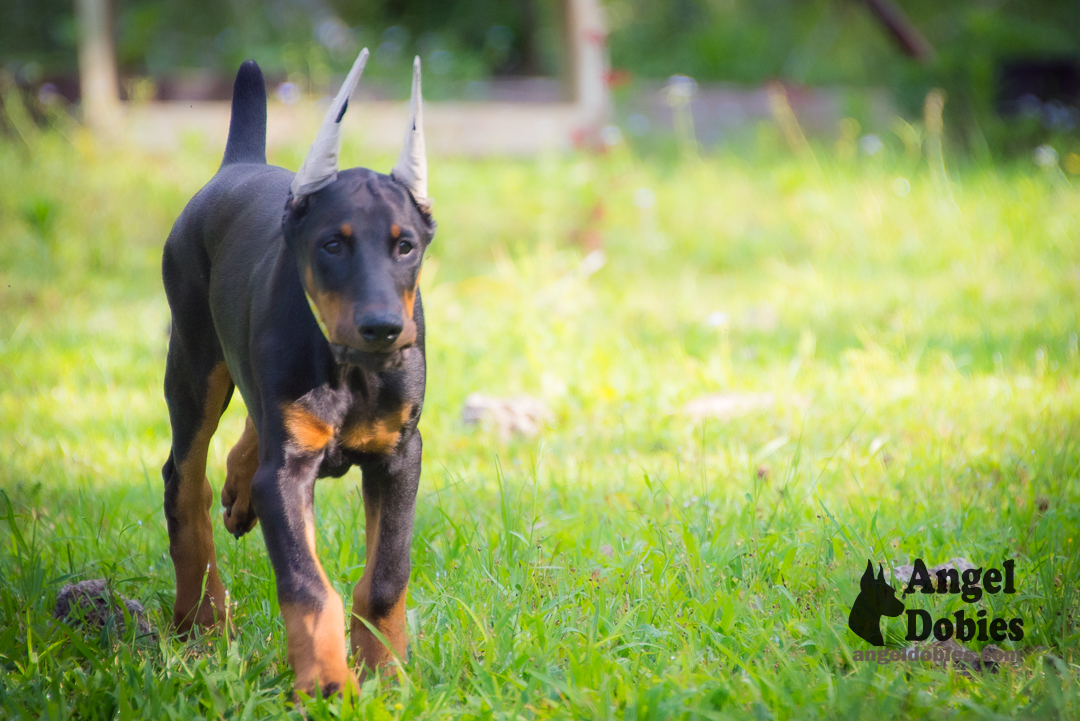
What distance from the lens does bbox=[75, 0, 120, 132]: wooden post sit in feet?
23.9

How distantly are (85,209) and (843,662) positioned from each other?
20.7 ft

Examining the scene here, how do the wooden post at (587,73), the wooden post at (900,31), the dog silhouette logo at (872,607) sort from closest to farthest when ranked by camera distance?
the dog silhouette logo at (872,607)
the wooden post at (587,73)
the wooden post at (900,31)

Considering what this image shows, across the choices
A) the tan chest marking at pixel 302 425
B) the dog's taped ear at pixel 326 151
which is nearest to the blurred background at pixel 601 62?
the dog's taped ear at pixel 326 151

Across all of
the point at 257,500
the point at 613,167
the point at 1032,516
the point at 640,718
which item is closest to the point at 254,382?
the point at 257,500

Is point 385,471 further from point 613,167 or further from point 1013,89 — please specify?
point 1013,89

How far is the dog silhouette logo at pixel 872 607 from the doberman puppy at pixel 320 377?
3.79 ft

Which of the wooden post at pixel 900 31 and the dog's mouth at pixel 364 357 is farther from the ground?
the wooden post at pixel 900 31

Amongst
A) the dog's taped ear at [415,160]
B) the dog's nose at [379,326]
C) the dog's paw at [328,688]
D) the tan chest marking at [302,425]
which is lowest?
the dog's paw at [328,688]

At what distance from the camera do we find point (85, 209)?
22.2 feet

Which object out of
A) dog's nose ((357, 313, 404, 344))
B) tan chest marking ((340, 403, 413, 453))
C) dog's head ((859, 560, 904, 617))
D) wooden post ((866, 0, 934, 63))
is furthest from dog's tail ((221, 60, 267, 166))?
wooden post ((866, 0, 934, 63))

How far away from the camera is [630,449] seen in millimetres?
3709

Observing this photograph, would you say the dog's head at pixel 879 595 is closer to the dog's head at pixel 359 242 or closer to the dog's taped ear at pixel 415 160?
the dog's head at pixel 359 242

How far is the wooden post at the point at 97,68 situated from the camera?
7.29 meters

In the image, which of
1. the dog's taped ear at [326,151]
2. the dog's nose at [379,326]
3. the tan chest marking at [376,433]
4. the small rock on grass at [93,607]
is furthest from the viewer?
the small rock on grass at [93,607]
